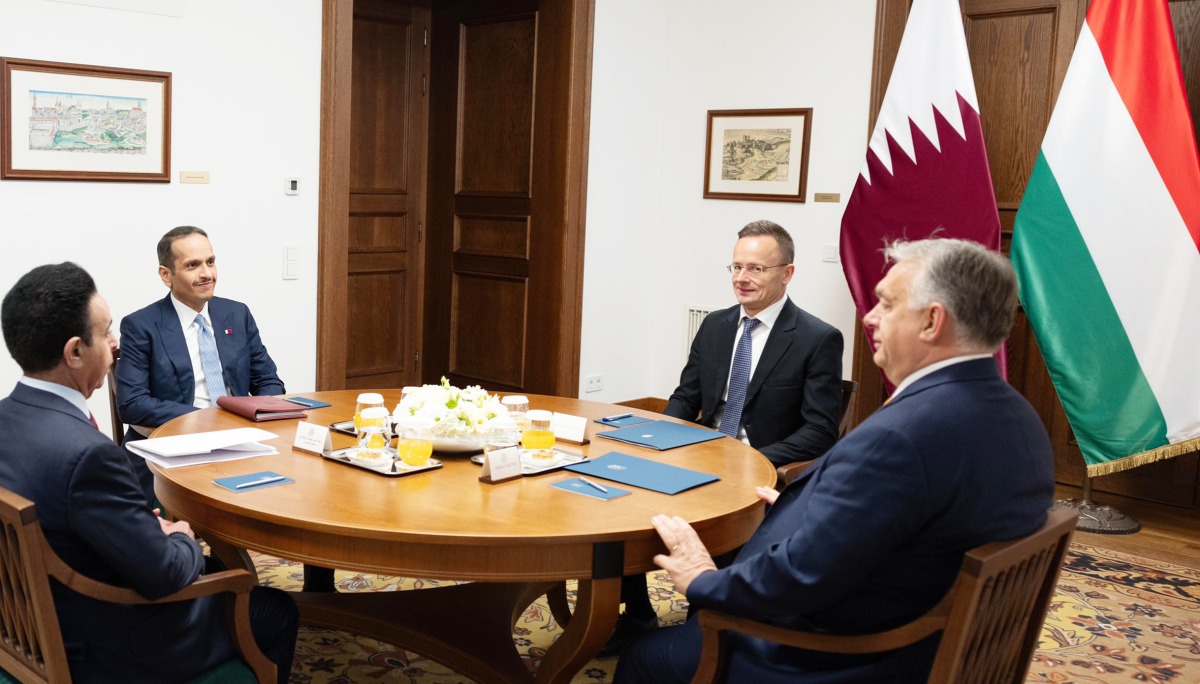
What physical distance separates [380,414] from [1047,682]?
2148 millimetres

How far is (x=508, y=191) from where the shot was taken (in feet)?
21.1

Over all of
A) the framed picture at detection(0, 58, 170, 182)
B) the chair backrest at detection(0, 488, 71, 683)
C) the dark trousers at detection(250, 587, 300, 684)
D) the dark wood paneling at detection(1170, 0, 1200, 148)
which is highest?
the dark wood paneling at detection(1170, 0, 1200, 148)

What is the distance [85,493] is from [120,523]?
0.26ft

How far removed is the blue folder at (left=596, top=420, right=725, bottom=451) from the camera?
118 inches

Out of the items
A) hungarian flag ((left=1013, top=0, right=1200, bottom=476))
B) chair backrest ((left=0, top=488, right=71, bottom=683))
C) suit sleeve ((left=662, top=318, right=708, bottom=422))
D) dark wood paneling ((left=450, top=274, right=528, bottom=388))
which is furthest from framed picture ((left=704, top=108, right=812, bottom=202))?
chair backrest ((left=0, top=488, right=71, bottom=683))

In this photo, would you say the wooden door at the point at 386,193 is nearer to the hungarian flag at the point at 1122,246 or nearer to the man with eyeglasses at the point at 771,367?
the man with eyeglasses at the point at 771,367

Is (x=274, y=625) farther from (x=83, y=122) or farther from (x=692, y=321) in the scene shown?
(x=692, y=321)

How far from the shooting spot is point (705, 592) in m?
2.05

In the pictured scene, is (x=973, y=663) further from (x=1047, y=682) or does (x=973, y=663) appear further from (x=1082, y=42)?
(x=1082, y=42)

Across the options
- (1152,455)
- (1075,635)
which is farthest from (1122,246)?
(1075,635)

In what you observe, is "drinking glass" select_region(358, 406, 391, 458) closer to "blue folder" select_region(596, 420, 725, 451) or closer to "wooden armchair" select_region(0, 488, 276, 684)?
"wooden armchair" select_region(0, 488, 276, 684)

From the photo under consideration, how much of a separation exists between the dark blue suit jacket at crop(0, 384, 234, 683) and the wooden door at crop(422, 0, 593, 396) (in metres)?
4.25

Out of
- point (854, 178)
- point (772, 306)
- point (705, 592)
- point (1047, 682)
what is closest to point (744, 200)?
point (854, 178)

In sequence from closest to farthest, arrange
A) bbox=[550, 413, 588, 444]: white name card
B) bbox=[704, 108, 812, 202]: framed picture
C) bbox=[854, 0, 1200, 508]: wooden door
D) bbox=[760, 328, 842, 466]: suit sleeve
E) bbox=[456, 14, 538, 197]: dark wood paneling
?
bbox=[550, 413, 588, 444]: white name card < bbox=[760, 328, 842, 466]: suit sleeve < bbox=[854, 0, 1200, 508]: wooden door < bbox=[704, 108, 812, 202]: framed picture < bbox=[456, 14, 538, 197]: dark wood paneling
